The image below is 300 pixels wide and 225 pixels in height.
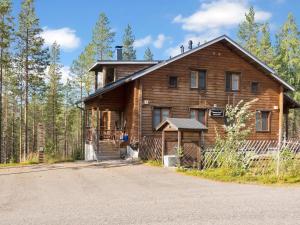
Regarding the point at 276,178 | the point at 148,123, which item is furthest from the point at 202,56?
the point at 276,178

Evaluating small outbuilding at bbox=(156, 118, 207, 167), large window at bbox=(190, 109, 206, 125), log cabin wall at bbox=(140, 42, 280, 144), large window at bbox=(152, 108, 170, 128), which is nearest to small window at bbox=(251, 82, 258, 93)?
log cabin wall at bbox=(140, 42, 280, 144)

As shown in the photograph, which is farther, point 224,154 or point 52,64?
point 52,64

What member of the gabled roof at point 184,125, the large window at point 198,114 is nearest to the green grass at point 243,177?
the gabled roof at point 184,125

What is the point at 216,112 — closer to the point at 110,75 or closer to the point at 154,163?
the point at 154,163

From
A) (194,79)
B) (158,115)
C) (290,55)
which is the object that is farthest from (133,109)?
(290,55)

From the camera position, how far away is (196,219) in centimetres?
911

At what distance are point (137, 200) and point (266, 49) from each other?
4388 cm

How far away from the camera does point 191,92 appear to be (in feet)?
88.1

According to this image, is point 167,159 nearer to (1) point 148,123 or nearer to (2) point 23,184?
(1) point 148,123

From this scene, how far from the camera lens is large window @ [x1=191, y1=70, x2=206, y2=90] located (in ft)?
88.8

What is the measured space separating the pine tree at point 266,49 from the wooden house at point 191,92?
816 inches

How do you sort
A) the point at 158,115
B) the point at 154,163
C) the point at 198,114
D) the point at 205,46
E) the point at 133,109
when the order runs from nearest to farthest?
1. the point at 154,163
2. the point at 133,109
3. the point at 158,115
4. the point at 205,46
5. the point at 198,114

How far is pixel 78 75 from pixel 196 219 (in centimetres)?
4641

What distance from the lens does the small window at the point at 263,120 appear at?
28719 millimetres
